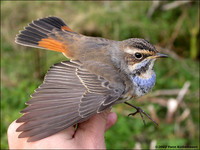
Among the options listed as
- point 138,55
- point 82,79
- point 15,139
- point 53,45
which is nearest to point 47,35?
point 53,45

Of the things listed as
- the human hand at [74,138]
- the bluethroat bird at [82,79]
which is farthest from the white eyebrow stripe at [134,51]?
the human hand at [74,138]

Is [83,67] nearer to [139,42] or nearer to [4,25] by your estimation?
[139,42]

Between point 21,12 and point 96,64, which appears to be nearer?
point 96,64

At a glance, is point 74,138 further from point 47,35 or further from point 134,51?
point 47,35

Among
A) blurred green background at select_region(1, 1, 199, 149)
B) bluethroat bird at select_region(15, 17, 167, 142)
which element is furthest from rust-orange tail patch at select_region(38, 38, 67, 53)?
blurred green background at select_region(1, 1, 199, 149)

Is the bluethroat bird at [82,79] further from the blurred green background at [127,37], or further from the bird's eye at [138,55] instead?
the blurred green background at [127,37]

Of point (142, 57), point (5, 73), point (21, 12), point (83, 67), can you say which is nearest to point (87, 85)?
point (83, 67)
